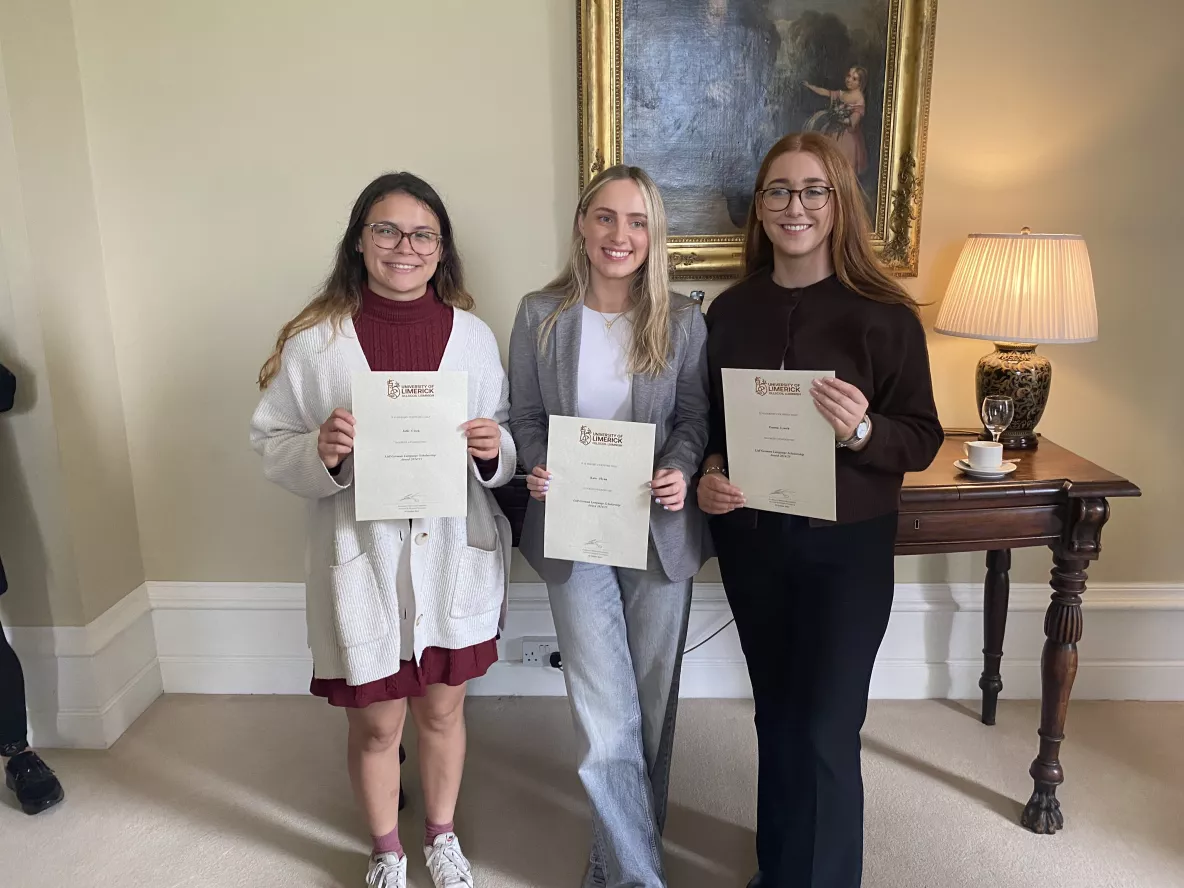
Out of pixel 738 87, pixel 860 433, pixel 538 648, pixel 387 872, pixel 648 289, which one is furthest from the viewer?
pixel 538 648

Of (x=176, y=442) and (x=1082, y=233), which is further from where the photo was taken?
(x=176, y=442)

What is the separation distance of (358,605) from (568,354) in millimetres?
639

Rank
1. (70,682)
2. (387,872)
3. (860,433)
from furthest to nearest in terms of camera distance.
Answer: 1. (70,682)
2. (387,872)
3. (860,433)

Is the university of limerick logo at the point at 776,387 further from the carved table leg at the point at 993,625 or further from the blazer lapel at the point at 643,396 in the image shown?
the carved table leg at the point at 993,625

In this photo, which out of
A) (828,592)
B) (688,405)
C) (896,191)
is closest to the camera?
(828,592)

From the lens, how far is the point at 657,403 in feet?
5.20

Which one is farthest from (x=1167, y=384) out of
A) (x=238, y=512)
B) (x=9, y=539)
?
(x=9, y=539)

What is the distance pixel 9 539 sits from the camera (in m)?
2.27

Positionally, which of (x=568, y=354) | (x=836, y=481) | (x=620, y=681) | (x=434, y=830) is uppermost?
(x=568, y=354)

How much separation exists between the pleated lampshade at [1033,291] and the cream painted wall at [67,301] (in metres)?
2.42

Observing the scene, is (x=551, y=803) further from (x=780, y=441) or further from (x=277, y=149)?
(x=277, y=149)

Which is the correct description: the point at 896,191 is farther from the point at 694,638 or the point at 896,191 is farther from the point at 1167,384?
the point at 694,638

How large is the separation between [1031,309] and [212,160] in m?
2.24

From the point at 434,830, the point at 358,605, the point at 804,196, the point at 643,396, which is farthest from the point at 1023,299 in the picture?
the point at 434,830
